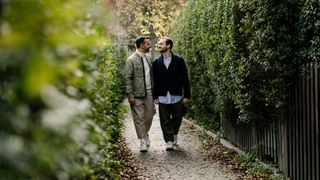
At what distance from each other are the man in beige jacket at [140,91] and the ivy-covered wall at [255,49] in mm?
1321

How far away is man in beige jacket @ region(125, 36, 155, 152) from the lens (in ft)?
29.1

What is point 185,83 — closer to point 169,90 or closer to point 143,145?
point 169,90

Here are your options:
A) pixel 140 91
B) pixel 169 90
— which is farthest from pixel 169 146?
pixel 140 91

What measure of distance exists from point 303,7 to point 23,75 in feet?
14.8

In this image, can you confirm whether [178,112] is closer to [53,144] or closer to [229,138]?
[229,138]

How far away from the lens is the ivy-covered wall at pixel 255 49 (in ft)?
18.0

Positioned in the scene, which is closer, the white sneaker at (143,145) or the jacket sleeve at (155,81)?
the white sneaker at (143,145)

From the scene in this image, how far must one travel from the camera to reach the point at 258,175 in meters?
6.68

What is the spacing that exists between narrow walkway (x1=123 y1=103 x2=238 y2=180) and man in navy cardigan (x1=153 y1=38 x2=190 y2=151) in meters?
0.39

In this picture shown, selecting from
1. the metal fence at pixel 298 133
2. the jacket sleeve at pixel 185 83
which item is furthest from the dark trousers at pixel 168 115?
the metal fence at pixel 298 133

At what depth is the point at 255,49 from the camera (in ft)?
21.2

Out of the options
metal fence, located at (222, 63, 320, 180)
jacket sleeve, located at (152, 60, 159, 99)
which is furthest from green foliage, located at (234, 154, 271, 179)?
jacket sleeve, located at (152, 60, 159, 99)

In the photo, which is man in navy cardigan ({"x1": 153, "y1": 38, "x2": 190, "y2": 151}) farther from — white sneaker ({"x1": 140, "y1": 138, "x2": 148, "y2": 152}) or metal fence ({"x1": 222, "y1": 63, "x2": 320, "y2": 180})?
metal fence ({"x1": 222, "y1": 63, "x2": 320, "y2": 180})

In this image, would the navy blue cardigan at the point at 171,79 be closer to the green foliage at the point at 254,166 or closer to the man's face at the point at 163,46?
the man's face at the point at 163,46
